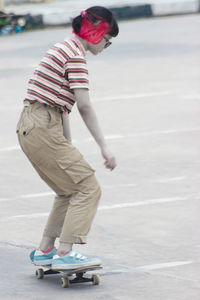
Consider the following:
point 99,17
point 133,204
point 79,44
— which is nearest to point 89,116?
point 79,44

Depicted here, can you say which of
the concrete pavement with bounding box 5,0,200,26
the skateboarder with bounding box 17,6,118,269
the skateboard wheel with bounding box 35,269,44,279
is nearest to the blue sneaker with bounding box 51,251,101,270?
the skateboarder with bounding box 17,6,118,269

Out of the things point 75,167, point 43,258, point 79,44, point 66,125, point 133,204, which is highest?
point 79,44

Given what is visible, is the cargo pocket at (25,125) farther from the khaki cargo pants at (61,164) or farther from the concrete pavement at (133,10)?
the concrete pavement at (133,10)

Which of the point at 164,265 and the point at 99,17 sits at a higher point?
the point at 99,17

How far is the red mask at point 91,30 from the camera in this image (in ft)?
17.6

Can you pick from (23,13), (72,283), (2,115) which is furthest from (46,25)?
(72,283)

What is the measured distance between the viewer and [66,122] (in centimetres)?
552

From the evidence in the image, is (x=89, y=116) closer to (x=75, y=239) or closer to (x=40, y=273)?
(x=75, y=239)

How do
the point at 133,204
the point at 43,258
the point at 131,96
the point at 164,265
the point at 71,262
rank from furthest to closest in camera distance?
the point at 131,96
the point at 133,204
the point at 164,265
the point at 43,258
the point at 71,262

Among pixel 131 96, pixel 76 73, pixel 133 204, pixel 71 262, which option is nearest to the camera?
pixel 76 73

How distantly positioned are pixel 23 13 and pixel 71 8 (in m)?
1.84

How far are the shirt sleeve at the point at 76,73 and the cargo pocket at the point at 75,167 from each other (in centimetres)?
46

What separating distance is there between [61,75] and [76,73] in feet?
0.36

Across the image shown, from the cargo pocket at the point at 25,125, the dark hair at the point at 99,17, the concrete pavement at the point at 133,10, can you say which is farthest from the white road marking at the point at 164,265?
the concrete pavement at the point at 133,10
